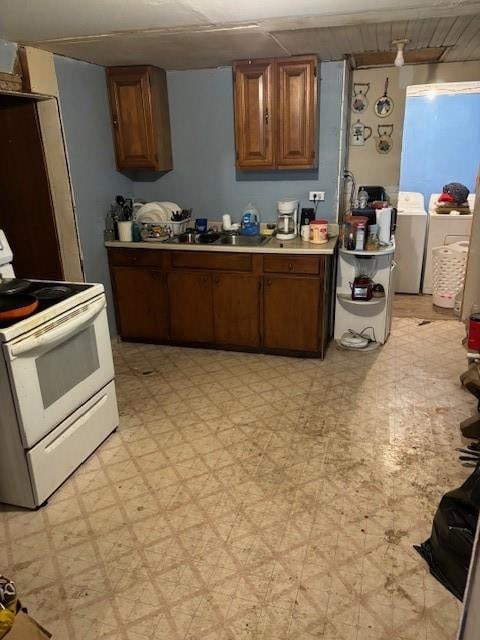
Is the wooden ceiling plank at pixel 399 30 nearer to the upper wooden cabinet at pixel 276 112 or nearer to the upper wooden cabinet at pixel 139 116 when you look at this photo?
the upper wooden cabinet at pixel 276 112

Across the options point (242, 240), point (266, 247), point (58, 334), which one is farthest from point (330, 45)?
point (58, 334)

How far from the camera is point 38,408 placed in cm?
212

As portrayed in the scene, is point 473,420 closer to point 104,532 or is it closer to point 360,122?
point 104,532

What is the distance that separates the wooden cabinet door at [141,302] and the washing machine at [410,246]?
8.56ft

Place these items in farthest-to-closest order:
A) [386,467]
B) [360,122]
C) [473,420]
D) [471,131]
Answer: [471,131] < [360,122] < [473,420] < [386,467]

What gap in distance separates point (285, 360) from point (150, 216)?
1.61m

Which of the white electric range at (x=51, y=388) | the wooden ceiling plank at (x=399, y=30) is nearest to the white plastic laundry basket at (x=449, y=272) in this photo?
the wooden ceiling plank at (x=399, y=30)

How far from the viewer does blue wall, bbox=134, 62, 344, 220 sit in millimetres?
3721

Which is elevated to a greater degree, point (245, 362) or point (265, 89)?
point (265, 89)

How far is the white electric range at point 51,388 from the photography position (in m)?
2.04

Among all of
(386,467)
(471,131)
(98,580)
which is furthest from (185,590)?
(471,131)

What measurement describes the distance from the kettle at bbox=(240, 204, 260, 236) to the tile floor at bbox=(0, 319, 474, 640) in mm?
1226

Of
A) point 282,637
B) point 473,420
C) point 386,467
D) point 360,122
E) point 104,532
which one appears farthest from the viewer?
point 360,122

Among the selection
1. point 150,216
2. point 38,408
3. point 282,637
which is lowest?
point 282,637
